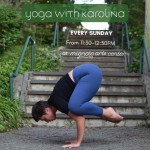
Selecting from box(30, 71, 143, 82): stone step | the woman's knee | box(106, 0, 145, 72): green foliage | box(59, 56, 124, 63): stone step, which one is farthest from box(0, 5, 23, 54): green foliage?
the woman's knee

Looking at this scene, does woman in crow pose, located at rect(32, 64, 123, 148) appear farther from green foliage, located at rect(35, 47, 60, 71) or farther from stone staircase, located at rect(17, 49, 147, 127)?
green foliage, located at rect(35, 47, 60, 71)

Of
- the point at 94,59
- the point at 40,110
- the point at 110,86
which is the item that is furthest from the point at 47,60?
the point at 40,110

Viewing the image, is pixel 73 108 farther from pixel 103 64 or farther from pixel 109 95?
pixel 103 64

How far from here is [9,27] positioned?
589 inches

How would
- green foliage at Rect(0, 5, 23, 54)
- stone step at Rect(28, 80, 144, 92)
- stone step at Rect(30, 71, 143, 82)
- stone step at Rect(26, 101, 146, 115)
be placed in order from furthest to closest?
green foliage at Rect(0, 5, 23, 54) < stone step at Rect(30, 71, 143, 82) < stone step at Rect(28, 80, 144, 92) < stone step at Rect(26, 101, 146, 115)

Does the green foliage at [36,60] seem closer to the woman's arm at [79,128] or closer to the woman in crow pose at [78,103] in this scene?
the woman in crow pose at [78,103]

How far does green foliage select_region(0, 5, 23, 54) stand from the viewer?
47.4 ft

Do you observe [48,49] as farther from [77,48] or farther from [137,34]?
[137,34]

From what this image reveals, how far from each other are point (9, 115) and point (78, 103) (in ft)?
7.75

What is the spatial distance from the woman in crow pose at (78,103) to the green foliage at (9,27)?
23.9 feet

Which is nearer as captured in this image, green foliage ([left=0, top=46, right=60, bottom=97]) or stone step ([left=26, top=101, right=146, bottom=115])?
stone step ([left=26, top=101, right=146, bottom=115])

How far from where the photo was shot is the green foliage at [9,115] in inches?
344

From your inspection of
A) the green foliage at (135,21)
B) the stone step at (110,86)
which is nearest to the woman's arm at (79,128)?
the stone step at (110,86)

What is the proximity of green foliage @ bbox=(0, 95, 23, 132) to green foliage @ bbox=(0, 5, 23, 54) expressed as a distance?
16.1 feet
